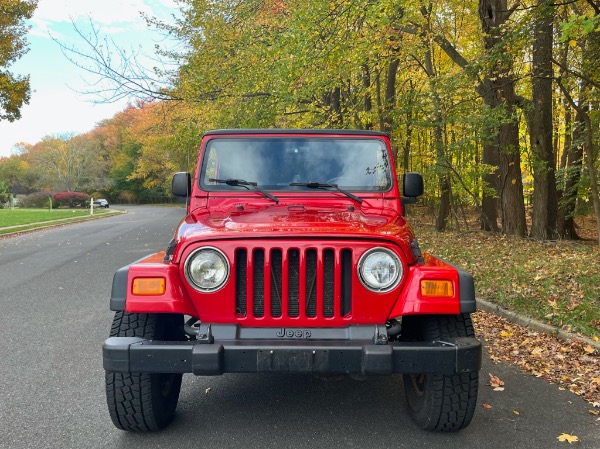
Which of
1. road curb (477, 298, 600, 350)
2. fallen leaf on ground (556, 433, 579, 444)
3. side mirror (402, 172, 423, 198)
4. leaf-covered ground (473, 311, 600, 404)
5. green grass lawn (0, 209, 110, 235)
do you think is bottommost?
leaf-covered ground (473, 311, 600, 404)

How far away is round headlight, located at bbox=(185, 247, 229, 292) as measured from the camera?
2854 mm

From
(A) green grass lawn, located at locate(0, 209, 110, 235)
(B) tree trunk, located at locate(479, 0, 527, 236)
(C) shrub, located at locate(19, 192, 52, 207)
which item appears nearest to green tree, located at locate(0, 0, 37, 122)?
(A) green grass lawn, located at locate(0, 209, 110, 235)

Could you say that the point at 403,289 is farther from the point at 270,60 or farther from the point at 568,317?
the point at 270,60

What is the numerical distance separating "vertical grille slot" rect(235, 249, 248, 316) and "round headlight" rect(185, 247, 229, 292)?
7cm

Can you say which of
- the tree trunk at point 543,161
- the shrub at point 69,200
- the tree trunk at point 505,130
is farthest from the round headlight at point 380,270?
the shrub at point 69,200

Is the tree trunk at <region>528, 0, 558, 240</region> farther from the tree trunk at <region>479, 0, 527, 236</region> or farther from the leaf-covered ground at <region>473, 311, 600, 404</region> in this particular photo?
the leaf-covered ground at <region>473, 311, 600, 404</region>

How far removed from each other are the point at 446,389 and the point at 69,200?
5726 centimetres

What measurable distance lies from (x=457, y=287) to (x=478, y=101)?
1222cm

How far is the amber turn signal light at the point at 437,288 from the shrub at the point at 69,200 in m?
56.8

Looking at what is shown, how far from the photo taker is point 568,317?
5.66 metres

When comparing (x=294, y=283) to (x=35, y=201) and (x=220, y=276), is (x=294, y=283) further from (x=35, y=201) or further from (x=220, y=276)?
(x=35, y=201)

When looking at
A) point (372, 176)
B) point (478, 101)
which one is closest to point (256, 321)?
point (372, 176)

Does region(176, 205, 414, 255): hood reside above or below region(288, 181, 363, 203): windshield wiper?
below

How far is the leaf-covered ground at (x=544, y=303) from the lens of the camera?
4.47 metres
